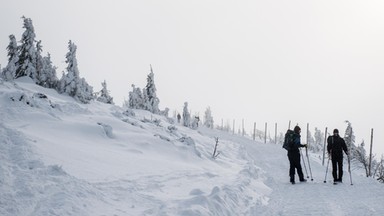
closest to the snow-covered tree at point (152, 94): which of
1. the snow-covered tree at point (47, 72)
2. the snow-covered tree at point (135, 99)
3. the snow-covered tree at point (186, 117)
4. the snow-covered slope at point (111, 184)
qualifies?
the snow-covered tree at point (135, 99)

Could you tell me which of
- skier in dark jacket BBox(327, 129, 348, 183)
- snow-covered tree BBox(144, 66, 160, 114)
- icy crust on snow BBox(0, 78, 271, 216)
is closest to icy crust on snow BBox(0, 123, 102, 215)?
icy crust on snow BBox(0, 78, 271, 216)

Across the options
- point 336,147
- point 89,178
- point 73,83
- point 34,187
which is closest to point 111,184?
point 89,178

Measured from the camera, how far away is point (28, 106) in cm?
1389

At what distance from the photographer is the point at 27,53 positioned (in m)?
32.9

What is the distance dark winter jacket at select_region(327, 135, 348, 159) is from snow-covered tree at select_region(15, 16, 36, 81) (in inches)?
1043

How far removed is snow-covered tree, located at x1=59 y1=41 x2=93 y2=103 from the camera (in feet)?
89.2

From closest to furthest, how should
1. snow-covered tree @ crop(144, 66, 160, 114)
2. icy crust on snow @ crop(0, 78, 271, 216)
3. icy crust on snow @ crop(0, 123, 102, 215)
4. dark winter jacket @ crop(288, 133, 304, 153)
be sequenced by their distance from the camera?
icy crust on snow @ crop(0, 123, 102, 215)
icy crust on snow @ crop(0, 78, 271, 216)
dark winter jacket @ crop(288, 133, 304, 153)
snow-covered tree @ crop(144, 66, 160, 114)

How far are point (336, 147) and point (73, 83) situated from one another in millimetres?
20368

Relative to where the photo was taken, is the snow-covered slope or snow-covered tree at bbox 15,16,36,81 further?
snow-covered tree at bbox 15,16,36,81

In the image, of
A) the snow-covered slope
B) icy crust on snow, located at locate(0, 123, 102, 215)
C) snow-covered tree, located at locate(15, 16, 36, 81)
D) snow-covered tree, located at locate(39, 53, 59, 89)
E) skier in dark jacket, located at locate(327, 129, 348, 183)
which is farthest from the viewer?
snow-covered tree, located at locate(39, 53, 59, 89)

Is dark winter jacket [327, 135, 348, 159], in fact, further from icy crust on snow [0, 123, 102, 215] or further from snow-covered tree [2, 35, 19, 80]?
snow-covered tree [2, 35, 19, 80]

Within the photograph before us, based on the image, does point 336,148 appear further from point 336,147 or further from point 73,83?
point 73,83

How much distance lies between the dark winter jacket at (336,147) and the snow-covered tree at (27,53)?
26480mm

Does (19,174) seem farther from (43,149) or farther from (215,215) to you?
(215,215)
